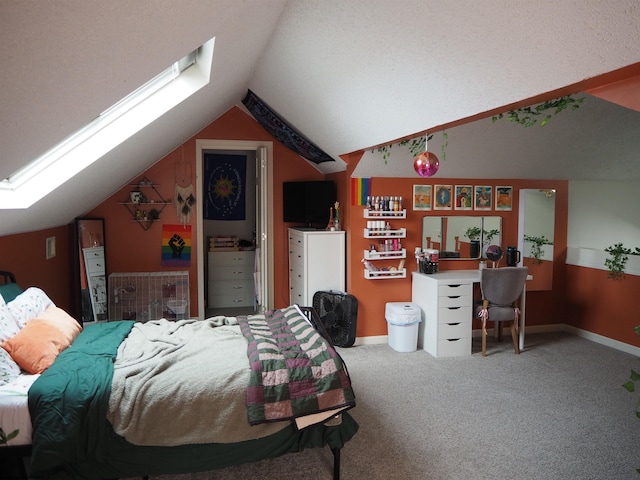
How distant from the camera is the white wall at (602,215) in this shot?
5.34 metres

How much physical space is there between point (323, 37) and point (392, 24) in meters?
0.58

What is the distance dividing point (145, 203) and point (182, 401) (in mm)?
3260

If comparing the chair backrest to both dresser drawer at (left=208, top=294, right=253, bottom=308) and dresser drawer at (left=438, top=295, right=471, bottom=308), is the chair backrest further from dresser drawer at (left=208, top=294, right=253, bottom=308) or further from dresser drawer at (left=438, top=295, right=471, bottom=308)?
dresser drawer at (left=208, top=294, right=253, bottom=308)

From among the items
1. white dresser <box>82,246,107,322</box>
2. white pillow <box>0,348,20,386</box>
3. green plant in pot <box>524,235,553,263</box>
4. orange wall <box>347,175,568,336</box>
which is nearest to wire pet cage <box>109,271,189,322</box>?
white dresser <box>82,246,107,322</box>

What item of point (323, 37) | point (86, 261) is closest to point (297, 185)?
point (86, 261)

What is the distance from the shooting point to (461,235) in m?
5.11

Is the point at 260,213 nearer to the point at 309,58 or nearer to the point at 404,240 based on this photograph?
the point at 404,240

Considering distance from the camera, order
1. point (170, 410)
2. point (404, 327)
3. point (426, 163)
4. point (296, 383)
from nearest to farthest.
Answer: point (170, 410), point (296, 383), point (426, 163), point (404, 327)

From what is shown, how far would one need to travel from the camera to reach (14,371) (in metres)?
2.42

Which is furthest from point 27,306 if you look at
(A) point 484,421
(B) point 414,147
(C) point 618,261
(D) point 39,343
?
(C) point 618,261

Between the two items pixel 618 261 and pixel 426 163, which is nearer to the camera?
pixel 426 163

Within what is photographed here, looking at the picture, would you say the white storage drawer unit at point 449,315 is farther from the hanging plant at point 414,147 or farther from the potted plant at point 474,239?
the hanging plant at point 414,147

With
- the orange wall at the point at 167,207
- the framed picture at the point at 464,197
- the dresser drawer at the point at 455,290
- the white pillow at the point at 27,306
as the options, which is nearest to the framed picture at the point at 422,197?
the framed picture at the point at 464,197

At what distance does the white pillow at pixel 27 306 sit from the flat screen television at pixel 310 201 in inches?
107
